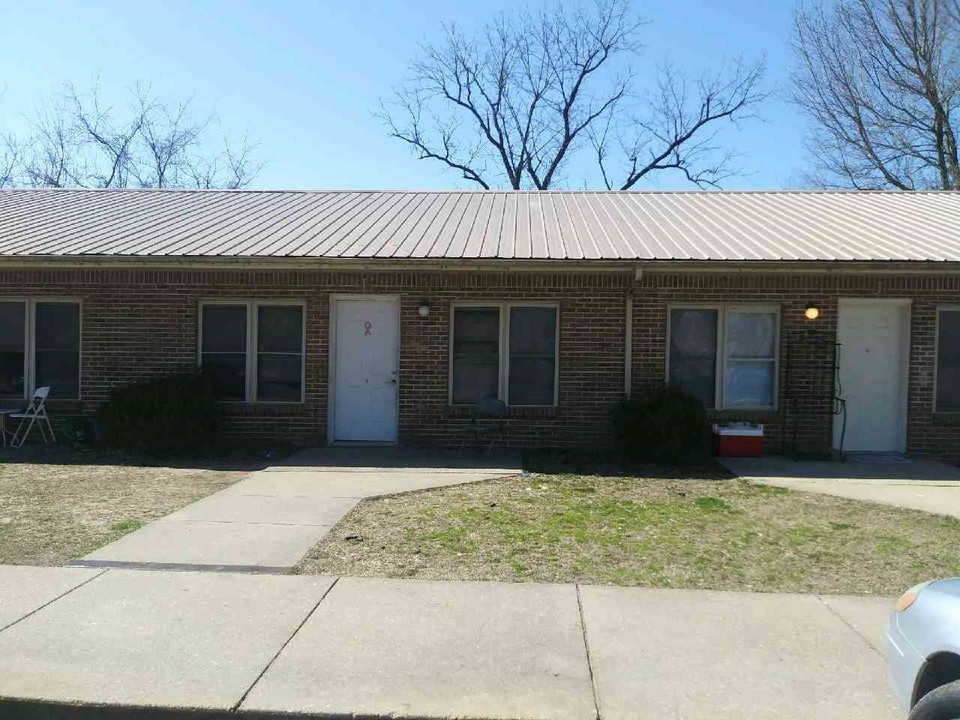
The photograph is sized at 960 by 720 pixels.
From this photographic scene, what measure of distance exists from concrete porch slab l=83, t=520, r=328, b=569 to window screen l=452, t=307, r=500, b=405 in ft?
15.8

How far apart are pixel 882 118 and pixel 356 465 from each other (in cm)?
2436

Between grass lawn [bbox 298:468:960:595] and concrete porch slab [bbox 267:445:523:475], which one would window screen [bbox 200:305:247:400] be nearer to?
concrete porch slab [bbox 267:445:523:475]

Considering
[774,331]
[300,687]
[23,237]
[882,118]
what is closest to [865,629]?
[300,687]

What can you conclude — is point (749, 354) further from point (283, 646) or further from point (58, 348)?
point (58, 348)

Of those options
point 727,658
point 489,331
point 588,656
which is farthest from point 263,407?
point 727,658

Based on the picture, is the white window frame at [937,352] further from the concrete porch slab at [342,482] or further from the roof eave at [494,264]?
the concrete porch slab at [342,482]

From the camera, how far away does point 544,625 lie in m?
4.92

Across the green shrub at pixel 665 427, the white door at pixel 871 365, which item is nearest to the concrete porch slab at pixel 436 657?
the green shrub at pixel 665 427

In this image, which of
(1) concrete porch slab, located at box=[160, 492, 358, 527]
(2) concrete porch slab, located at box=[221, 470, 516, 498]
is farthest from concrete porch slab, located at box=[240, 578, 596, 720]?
(2) concrete porch slab, located at box=[221, 470, 516, 498]

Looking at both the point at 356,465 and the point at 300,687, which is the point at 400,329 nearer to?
the point at 356,465

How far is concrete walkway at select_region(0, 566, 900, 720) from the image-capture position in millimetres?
3916

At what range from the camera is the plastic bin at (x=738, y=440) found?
11094mm

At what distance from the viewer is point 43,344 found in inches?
480

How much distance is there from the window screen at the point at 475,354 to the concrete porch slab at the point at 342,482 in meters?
2.09
